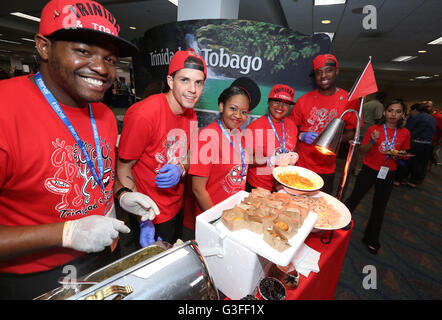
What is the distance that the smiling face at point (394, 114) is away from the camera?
301cm

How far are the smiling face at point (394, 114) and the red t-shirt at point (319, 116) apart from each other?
590 millimetres

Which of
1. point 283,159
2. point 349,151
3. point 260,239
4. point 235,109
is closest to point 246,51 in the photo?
point 235,109

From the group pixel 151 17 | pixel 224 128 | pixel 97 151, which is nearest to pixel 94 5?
pixel 97 151

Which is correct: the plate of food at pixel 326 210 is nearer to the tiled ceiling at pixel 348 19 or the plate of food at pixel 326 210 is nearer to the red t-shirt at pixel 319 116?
the red t-shirt at pixel 319 116

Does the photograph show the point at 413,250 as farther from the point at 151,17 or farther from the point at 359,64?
the point at 359,64

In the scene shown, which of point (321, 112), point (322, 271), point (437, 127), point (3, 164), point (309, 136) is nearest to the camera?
point (3, 164)

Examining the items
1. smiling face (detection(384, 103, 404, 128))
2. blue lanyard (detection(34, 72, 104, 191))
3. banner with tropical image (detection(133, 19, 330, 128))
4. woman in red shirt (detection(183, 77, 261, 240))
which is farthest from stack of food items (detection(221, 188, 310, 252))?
smiling face (detection(384, 103, 404, 128))

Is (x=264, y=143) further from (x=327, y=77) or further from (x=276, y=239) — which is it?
(x=276, y=239)

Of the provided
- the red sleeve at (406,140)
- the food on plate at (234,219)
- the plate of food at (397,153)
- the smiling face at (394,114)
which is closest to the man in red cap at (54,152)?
the food on plate at (234,219)

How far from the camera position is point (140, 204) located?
142 centimetres

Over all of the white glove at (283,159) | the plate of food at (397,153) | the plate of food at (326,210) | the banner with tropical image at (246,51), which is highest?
the banner with tropical image at (246,51)

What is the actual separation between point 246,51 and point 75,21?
9.72 ft

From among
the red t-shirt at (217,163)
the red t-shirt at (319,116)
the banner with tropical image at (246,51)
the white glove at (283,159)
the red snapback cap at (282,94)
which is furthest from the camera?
the banner with tropical image at (246,51)

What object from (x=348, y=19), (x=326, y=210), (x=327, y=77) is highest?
(x=348, y=19)
